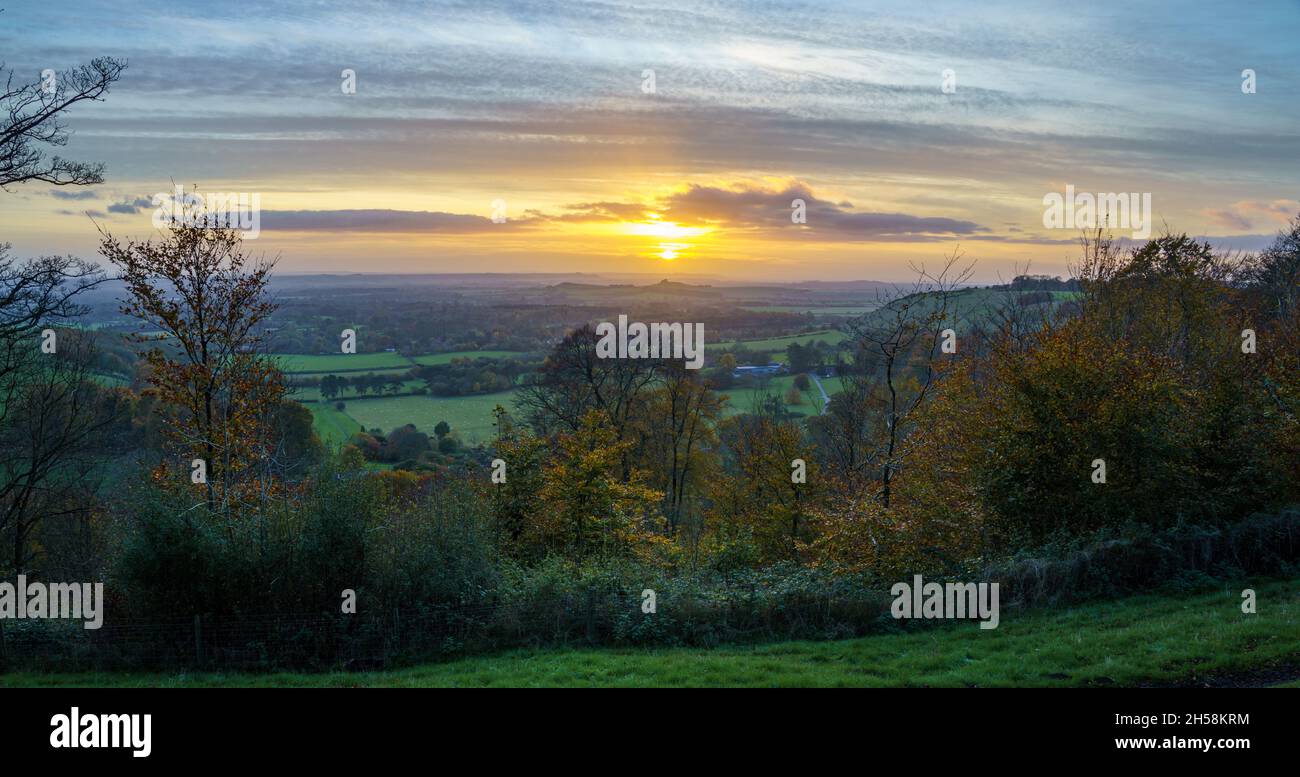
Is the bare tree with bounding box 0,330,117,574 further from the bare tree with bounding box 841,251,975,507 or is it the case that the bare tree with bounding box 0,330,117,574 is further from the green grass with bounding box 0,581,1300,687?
the bare tree with bounding box 841,251,975,507

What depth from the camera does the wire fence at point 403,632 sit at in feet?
44.7

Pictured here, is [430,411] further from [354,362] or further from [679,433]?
[679,433]

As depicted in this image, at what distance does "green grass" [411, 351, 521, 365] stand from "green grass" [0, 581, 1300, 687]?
53.2m

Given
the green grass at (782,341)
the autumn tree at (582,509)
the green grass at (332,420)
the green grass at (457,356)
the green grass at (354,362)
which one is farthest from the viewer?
the green grass at (782,341)

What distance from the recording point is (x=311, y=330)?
4341 centimetres

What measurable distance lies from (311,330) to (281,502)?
31088 mm

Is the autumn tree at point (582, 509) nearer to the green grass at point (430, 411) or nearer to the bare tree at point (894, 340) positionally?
the bare tree at point (894, 340)

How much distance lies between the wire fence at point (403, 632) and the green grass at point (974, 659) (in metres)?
0.49

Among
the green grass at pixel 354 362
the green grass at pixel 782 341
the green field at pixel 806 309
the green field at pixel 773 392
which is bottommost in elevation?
the green field at pixel 773 392

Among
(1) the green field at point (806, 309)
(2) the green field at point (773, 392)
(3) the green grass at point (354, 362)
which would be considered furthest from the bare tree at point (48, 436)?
(1) the green field at point (806, 309)

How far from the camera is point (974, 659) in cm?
1155

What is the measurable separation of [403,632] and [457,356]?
54.1 meters

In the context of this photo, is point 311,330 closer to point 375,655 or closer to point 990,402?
point 375,655

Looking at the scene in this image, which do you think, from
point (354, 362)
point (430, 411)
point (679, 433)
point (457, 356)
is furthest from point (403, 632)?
point (354, 362)
